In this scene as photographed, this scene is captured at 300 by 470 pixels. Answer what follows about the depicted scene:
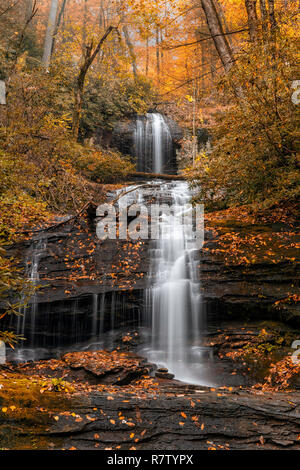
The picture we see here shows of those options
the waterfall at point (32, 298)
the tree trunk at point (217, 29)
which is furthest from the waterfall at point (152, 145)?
the waterfall at point (32, 298)

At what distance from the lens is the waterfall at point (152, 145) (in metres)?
19.0

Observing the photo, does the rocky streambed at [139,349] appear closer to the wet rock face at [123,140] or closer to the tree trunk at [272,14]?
the tree trunk at [272,14]

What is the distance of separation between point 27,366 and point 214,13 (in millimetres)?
10805

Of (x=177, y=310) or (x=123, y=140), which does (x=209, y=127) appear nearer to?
(x=177, y=310)

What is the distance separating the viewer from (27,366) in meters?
5.78

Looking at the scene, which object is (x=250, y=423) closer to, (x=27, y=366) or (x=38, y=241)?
(x=27, y=366)

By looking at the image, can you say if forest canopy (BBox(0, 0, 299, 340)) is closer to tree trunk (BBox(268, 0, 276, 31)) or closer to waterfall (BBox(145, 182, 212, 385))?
tree trunk (BBox(268, 0, 276, 31))

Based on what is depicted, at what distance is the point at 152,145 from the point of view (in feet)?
63.6

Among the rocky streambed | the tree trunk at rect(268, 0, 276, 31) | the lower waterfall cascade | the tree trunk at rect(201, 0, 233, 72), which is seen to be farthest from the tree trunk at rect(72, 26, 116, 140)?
the lower waterfall cascade

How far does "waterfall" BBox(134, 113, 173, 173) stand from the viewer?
62.4 feet

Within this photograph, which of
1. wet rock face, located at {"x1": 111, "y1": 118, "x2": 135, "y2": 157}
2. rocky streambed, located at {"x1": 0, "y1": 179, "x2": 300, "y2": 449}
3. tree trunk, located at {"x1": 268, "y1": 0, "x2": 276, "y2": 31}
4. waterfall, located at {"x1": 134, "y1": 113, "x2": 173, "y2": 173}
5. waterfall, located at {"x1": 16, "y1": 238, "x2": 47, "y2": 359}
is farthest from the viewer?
waterfall, located at {"x1": 134, "y1": 113, "x2": 173, "y2": 173}

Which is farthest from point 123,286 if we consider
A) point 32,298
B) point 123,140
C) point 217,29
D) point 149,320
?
point 123,140
